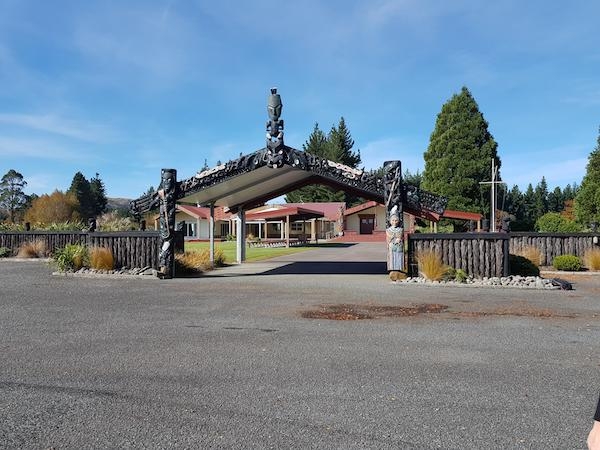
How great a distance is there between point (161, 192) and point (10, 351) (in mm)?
10347

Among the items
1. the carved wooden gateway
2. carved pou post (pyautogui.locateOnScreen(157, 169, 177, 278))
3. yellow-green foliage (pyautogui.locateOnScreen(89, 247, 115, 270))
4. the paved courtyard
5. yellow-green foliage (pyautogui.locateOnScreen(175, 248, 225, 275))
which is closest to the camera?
the paved courtyard

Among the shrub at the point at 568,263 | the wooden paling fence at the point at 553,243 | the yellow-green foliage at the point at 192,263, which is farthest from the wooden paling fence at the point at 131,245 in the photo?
the shrub at the point at 568,263

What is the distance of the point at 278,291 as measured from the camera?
498 inches

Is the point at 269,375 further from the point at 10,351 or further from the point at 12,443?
the point at 10,351

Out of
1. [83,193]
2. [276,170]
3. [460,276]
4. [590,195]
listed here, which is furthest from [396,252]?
[83,193]

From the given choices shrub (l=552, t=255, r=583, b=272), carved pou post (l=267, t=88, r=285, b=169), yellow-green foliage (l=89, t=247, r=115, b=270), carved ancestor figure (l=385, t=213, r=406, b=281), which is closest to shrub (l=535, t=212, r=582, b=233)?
shrub (l=552, t=255, r=583, b=272)

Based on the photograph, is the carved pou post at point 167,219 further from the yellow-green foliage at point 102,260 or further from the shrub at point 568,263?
the shrub at point 568,263

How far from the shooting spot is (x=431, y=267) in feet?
47.4

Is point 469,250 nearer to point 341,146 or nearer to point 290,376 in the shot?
point 290,376

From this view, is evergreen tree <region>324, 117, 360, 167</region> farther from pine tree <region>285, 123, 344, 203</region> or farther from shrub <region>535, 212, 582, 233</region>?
shrub <region>535, 212, 582, 233</region>

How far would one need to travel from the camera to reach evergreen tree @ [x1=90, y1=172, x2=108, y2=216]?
293 feet

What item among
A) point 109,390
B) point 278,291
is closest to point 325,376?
point 109,390

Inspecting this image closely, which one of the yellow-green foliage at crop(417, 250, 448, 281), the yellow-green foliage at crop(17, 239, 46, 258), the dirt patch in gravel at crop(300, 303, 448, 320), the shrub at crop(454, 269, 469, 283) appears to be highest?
the yellow-green foliage at crop(17, 239, 46, 258)

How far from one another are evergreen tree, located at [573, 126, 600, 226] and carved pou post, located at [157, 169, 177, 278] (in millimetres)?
24989
